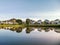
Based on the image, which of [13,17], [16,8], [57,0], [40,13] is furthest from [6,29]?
[57,0]

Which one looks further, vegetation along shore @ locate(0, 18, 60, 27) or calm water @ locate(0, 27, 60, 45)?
vegetation along shore @ locate(0, 18, 60, 27)

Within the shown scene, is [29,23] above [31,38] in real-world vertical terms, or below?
above

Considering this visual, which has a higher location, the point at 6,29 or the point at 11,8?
the point at 11,8

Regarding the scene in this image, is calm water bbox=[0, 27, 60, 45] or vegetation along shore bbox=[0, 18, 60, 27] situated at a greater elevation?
vegetation along shore bbox=[0, 18, 60, 27]

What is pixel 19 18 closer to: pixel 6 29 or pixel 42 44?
pixel 6 29

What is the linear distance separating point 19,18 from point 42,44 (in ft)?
5.72

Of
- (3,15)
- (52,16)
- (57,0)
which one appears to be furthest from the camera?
(3,15)

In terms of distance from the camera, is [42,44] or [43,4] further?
[43,4]

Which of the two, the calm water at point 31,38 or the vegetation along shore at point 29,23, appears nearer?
the calm water at point 31,38

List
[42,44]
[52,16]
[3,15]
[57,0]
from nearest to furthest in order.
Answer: [42,44], [57,0], [52,16], [3,15]

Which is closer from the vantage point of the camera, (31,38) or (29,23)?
(31,38)

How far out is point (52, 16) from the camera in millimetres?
4102

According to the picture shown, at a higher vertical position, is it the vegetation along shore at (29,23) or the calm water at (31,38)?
the vegetation along shore at (29,23)

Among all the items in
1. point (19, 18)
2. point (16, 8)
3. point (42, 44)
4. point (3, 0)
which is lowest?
point (42, 44)
